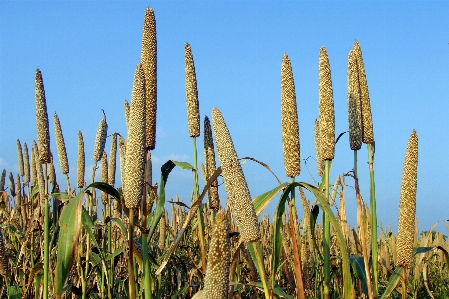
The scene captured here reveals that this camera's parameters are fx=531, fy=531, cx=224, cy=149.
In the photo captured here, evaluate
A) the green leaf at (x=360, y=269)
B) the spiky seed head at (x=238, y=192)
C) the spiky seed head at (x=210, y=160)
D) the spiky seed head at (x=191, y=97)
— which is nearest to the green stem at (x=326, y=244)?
the green leaf at (x=360, y=269)

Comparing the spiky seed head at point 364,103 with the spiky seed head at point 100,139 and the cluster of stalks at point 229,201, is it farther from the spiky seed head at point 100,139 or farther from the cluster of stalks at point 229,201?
the spiky seed head at point 100,139

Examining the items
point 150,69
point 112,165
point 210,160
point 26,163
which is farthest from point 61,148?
point 26,163

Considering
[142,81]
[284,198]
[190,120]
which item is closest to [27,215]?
[190,120]

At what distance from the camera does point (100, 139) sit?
5.82 meters

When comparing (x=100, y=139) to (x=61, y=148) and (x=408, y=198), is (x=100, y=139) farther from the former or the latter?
(x=408, y=198)

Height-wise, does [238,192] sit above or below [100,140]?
below

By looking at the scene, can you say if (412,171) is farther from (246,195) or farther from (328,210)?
(246,195)

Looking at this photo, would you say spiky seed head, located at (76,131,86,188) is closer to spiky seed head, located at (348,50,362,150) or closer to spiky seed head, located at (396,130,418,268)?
spiky seed head, located at (348,50,362,150)

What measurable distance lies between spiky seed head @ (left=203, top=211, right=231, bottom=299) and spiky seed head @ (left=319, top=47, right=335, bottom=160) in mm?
2469

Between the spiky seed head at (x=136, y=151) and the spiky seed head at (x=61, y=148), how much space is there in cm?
223

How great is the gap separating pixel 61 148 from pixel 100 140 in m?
0.47

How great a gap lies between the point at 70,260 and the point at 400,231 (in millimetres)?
2422

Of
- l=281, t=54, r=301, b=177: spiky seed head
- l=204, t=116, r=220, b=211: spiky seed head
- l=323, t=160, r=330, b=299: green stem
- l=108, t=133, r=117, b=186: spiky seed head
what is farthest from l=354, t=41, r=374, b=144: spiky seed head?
l=108, t=133, r=117, b=186: spiky seed head

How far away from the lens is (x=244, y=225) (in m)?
2.71
